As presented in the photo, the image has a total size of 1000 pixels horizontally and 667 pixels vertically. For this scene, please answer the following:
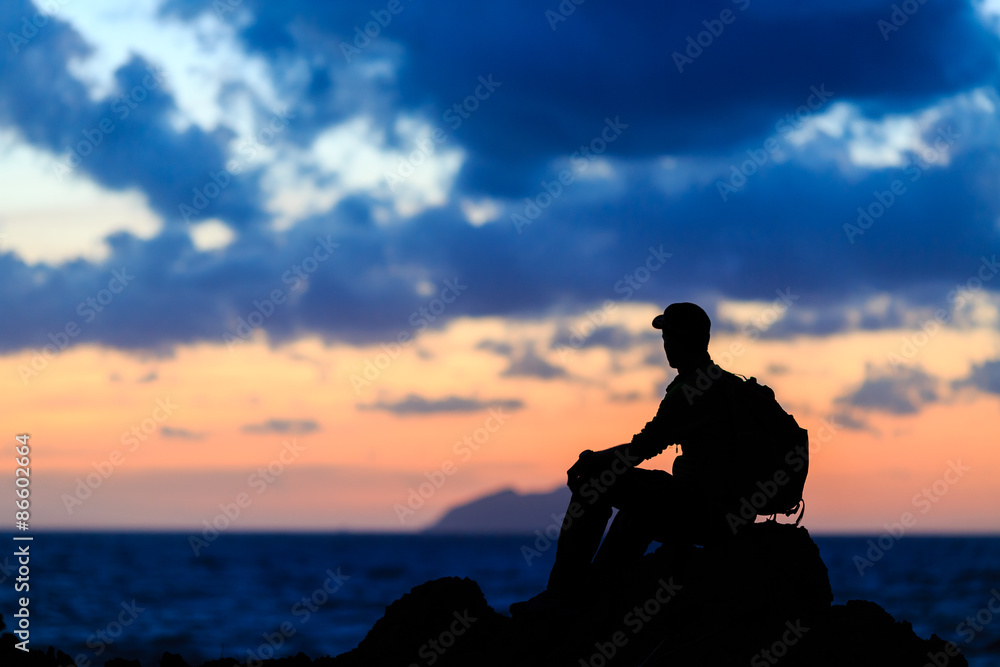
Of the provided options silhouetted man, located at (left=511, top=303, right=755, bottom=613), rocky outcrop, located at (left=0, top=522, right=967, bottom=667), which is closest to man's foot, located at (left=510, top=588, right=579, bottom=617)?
rocky outcrop, located at (left=0, top=522, right=967, bottom=667)

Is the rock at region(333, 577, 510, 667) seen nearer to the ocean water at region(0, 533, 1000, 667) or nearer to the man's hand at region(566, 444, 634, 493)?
the man's hand at region(566, 444, 634, 493)

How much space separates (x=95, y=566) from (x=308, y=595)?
87.2 ft

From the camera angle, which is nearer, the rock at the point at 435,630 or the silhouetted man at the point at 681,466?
the silhouetted man at the point at 681,466

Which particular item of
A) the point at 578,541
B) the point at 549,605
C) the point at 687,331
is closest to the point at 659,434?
the point at 687,331

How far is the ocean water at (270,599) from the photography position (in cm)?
2481

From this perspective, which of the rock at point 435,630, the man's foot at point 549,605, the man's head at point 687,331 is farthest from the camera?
the rock at point 435,630

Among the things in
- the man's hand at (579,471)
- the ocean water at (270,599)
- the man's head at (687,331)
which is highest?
the man's head at (687,331)

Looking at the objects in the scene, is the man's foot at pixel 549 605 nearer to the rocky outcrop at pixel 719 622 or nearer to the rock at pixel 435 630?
the rocky outcrop at pixel 719 622

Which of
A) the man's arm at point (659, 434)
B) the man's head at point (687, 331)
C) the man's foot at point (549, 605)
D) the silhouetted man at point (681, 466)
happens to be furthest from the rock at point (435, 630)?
the man's head at point (687, 331)

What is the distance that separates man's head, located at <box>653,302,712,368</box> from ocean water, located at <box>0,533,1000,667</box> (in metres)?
9.40

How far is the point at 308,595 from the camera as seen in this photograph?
4259 centimetres

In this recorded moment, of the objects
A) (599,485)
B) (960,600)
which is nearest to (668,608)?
(599,485)

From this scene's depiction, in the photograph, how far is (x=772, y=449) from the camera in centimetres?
558

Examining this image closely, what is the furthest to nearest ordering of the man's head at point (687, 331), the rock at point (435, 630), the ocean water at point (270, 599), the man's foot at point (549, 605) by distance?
the ocean water at point (270, 599) → the rock at point (435, 630) → the man's foot at point (549, 605) → the man's head at point (687, 331)
